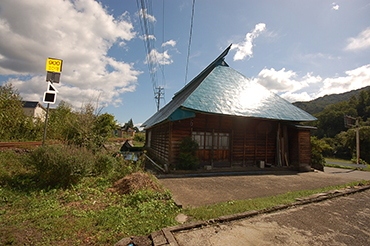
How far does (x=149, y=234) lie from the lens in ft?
9.01

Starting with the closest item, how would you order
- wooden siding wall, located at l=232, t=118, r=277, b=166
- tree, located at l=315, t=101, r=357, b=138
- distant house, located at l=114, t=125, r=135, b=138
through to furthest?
1. wooden siding wall, located at l=232, t=118, r=277, b=166
2. distant house, located at l=114, t=125, r=135, b=138
3. tree, located at l=315, t=101, r=357, b=138

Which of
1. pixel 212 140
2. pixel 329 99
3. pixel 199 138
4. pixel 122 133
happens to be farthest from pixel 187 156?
pixel 329 99

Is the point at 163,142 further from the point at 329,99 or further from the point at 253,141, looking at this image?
the point at 329,99

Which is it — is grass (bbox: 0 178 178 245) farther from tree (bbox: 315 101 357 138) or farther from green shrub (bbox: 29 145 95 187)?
tree (bbox: 315 101 357 138)

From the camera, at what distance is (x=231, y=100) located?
10.0 meters

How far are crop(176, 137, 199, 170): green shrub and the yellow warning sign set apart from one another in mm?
5754

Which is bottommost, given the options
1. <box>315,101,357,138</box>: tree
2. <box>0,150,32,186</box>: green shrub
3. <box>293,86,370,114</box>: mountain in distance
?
<box>0,150,32,186</box>: green shrub

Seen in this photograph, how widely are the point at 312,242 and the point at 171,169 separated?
20.7ft

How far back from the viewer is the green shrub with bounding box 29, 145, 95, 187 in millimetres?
4469

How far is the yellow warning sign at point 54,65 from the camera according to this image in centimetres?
602

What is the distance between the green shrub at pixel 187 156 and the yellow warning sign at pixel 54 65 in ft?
18.9

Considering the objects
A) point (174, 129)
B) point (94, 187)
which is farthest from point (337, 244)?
point (174, 129)

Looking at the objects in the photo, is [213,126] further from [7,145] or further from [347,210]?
[7,145]

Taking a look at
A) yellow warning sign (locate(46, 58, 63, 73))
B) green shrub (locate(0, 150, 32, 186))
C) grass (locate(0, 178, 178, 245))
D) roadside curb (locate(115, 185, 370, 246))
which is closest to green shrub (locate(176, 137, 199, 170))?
grass (locate(0, 178, 178, 245))
